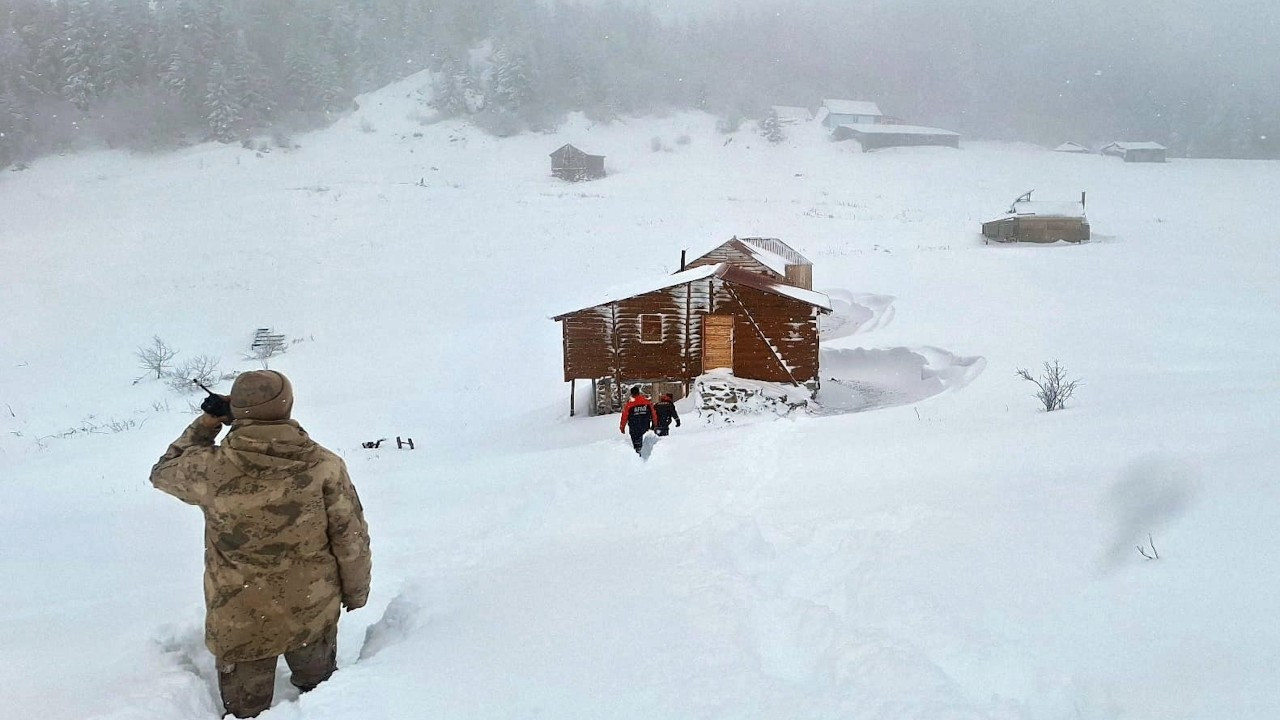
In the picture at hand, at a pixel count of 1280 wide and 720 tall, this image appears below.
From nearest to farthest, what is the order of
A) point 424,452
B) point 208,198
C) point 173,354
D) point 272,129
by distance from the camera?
point 424,452, point 173,354, point 208,198, point 272,129

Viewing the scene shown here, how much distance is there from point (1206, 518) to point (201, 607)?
7112 mm

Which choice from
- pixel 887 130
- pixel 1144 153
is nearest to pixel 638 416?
pixel 887 130

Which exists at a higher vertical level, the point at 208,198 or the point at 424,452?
the point at 208,198

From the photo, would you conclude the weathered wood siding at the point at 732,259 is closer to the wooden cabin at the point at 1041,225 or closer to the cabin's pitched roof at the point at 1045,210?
the wooden cabin at the point at 1041,225

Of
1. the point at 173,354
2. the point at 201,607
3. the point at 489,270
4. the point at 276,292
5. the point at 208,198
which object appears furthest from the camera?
the point at 208,198

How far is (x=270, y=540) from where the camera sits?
3623 mm

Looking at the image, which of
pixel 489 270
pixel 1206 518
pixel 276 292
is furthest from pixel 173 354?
pixel 1206 518

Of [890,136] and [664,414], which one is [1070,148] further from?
[664,414]

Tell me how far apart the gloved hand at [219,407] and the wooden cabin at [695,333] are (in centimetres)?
1511

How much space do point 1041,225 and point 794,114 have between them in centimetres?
5888

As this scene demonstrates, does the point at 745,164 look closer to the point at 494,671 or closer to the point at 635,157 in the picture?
the point at 635,157

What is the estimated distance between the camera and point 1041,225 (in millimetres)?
41750

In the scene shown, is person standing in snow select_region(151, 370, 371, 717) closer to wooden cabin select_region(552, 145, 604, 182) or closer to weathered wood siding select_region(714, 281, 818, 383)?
weathered wood siding select_region(714, 281, 818, 383)

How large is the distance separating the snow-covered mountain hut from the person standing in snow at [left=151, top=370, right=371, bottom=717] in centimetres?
9208
